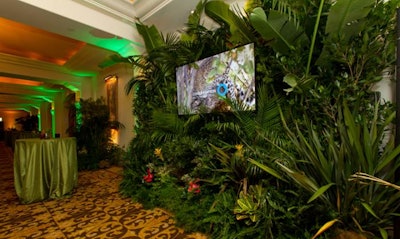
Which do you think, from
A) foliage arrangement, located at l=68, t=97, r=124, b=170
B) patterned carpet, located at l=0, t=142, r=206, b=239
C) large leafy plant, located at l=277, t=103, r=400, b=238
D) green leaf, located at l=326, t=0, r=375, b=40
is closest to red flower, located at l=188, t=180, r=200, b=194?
patterned carpet, located at l=0, t=142, r=206, b=239

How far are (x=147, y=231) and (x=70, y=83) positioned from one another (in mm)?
5969

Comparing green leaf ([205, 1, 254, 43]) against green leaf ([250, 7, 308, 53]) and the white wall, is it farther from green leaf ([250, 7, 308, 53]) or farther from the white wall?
the white wall

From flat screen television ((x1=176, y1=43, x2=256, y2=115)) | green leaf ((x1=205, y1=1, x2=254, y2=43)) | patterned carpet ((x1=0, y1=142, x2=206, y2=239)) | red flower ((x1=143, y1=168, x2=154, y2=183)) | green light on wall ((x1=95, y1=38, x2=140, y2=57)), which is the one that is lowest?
patterned carpet ((x1=0, y1=142, x2=206, y2=239))

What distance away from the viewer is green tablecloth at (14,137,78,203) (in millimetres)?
2793

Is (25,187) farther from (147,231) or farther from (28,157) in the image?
(147,231)

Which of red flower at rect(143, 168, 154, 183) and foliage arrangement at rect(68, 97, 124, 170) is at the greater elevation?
foliage arrangement at rect(68, 97, 124, 170)

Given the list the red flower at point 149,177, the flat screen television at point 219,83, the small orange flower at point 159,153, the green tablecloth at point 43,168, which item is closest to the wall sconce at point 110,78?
the green tablecloth at point 43,168

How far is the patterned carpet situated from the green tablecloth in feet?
0.53

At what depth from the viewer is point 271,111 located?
6.60ft

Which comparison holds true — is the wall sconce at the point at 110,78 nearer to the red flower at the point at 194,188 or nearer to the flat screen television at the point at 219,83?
the flat screen television at the point at 219,83

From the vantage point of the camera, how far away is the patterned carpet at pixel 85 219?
2.01 m

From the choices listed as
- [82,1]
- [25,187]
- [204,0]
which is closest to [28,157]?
[25,187]

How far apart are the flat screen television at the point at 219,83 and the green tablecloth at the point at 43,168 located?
1.96m

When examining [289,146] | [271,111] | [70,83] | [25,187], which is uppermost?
[70,83]
